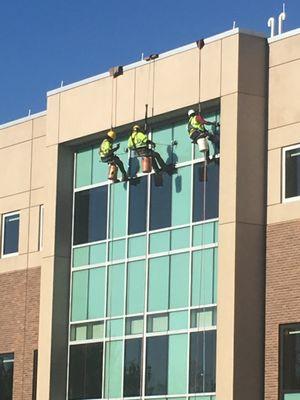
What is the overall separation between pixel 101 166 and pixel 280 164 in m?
6.04

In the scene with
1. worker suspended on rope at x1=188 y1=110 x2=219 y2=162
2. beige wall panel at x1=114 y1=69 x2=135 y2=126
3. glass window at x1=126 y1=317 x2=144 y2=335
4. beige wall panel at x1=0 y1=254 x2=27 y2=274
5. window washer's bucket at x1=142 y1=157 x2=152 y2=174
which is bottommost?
glass window at x1=126 y1=317 x2=144 y2=335

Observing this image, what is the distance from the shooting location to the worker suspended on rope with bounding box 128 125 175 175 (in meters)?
31.1

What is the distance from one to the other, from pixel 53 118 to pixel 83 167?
A: 5.44ft

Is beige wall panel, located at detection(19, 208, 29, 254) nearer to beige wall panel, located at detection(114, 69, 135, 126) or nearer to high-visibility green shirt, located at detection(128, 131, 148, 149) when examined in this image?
beige wall panel, located at detection(114, 69, 135, 126)

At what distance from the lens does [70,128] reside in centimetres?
3397

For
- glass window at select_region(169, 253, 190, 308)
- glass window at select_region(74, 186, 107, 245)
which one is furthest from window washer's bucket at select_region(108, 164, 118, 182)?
glass window at select_region(169, 253, 190, 308)

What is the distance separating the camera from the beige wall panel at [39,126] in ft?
120

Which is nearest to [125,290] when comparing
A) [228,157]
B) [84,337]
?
[84,337]

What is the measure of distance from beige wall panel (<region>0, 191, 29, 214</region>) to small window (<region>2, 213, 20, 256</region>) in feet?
0.61

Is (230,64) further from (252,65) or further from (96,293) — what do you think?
(96,293)

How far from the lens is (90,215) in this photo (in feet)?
110

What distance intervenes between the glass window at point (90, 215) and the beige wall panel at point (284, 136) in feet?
18.3

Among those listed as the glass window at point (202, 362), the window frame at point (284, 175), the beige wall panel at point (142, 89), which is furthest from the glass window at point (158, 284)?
the beige wall panel at point (142, 89)

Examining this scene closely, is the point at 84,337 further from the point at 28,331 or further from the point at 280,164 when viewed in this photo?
the point at 280,164
